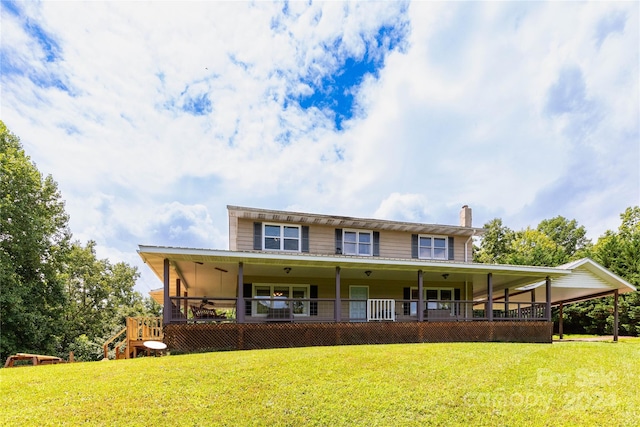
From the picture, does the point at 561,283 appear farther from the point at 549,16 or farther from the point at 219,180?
the point at 219,180

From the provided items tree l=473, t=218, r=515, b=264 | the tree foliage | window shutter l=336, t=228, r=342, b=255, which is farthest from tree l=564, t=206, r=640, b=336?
window shutter l=336, t=228, r=342, b=255

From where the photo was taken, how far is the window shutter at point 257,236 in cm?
1486

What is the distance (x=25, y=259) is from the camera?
20.4 m

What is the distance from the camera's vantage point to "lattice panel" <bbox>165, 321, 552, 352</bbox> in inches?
424

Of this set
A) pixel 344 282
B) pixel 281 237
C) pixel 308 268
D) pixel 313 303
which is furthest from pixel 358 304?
pixel 281 237

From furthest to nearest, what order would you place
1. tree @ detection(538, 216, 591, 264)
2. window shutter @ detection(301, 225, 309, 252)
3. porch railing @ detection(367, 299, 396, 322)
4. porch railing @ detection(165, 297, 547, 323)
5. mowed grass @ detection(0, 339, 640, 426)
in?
tree @ detection(538, 216, 591, 264), window shutter @ detection(301, 225, 309, 252), porch railing @ detection(367, 299, 396, 322), porch railing @ detection(165, 297, 547, 323), mowed grass @ detection(0, 339, 640, 426)

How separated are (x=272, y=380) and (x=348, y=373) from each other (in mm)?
1539

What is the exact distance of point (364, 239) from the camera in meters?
16.5

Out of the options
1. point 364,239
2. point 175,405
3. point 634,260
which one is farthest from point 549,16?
point 634,260

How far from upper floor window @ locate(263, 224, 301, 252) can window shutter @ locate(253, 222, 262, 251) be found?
21 cm

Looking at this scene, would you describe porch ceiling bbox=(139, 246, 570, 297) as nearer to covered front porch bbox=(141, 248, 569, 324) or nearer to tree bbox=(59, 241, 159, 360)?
covered front porch bbox=(141, 248, 569, 324)

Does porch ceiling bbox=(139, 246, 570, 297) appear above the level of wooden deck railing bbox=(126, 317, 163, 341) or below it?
above

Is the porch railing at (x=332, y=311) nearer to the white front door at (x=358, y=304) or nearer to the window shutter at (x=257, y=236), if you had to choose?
the white front door at (x=358, y=304)

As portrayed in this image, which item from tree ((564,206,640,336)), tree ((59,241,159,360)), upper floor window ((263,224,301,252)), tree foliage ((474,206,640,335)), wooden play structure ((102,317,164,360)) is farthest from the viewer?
tree ((59,241,159,360))
